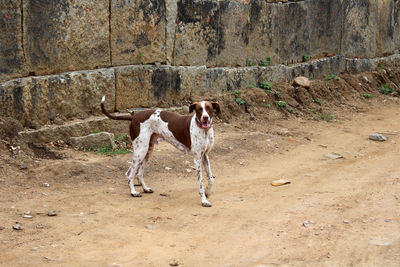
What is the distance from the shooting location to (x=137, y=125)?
242 inches

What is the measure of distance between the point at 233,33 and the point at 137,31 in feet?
8.28

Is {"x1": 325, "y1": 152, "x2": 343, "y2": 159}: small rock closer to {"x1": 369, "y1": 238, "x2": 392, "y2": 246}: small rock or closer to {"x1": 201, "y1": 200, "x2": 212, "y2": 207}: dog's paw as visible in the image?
{"x1": 201, "y1": 200, "x2": 212, "y2": 207}: dog's paw

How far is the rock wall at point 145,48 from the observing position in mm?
7059

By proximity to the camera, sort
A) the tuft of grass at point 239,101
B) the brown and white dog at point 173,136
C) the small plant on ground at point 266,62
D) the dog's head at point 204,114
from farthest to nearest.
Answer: the small plant on ground at point 266,62 → the tuft of grass at point 239,101 → the brown and white dog at point 173,136 → the dog's head at point 204,114

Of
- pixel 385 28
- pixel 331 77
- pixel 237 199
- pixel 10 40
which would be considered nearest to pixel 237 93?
pixel 331 77

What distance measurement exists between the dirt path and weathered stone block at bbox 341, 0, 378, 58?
5.51 metres

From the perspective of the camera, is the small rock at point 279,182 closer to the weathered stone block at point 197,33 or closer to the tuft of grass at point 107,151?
the tuft of grass at point 107,151

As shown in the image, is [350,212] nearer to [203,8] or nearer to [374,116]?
[203,8]


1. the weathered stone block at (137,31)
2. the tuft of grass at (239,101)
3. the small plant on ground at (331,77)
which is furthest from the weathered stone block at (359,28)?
the weathered stone block at (137,31)

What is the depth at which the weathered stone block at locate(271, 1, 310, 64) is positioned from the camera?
1127cm

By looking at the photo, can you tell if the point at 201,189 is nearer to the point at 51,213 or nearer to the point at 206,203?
the point at 206,203

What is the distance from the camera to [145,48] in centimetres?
843

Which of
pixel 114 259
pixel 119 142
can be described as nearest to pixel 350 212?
pixel 114 259

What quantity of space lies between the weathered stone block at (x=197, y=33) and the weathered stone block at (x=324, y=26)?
330cm
